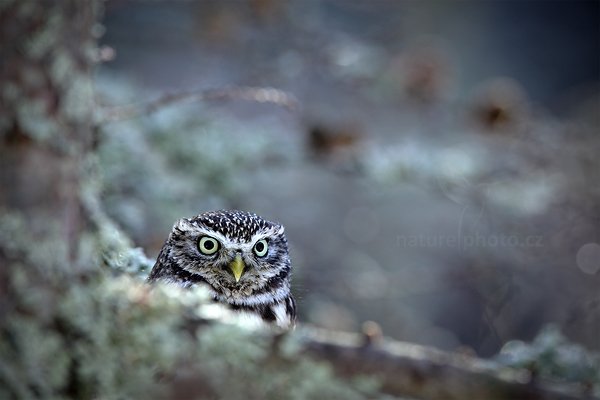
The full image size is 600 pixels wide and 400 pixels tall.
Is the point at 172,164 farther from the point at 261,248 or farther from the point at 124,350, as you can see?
the point at 124,350

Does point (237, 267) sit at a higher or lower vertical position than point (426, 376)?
higher

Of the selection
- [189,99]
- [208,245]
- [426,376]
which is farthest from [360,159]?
[426,376]

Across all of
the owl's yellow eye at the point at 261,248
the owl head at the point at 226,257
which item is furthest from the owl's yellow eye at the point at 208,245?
the owl's yellow eye at the point at 261,248

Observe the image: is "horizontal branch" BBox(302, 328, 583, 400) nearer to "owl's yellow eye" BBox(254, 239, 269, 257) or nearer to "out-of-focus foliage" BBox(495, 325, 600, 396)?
"out-of-focus foliage" BBox(495, 325, 600, 396)

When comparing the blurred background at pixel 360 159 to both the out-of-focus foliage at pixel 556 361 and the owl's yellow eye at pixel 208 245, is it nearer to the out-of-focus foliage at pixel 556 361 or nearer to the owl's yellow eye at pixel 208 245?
the owl's yellow eye at pixel 208 245

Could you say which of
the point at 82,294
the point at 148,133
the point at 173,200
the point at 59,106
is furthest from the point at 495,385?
the point at 148,133

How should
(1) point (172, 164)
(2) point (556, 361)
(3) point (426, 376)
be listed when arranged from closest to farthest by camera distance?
(3) point (426, 376) → (2) point (556, 361) → (1) point (172, 164)

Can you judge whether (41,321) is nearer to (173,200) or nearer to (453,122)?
(173,200)
